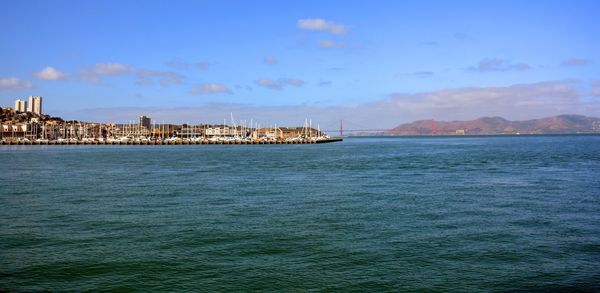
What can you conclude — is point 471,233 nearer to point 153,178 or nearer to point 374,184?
point 374,184

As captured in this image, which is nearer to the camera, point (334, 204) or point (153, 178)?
point (334, 204)

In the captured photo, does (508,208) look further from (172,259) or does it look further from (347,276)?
(172,259)

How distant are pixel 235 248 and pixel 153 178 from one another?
21.2m

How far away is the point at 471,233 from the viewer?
13984 mm

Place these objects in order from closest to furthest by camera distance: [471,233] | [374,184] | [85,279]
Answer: [85,279] → [471,233] → [374,184]

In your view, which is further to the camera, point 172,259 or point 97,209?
point 97,209

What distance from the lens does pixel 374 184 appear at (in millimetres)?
27359

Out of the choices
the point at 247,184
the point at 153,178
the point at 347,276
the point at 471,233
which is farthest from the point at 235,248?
the point at 153,178

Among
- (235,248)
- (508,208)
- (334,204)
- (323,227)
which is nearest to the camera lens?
(235,248)

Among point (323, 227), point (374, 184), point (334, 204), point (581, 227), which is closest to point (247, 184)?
point (374, 184)

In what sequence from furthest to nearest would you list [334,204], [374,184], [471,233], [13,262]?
[374,184]
[334,204]
[471,233]
[13,262]

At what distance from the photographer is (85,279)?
399 inches

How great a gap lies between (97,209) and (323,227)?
361 inches

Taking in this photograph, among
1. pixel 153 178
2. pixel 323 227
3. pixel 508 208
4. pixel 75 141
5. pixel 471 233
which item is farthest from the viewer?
pixel 75 141
